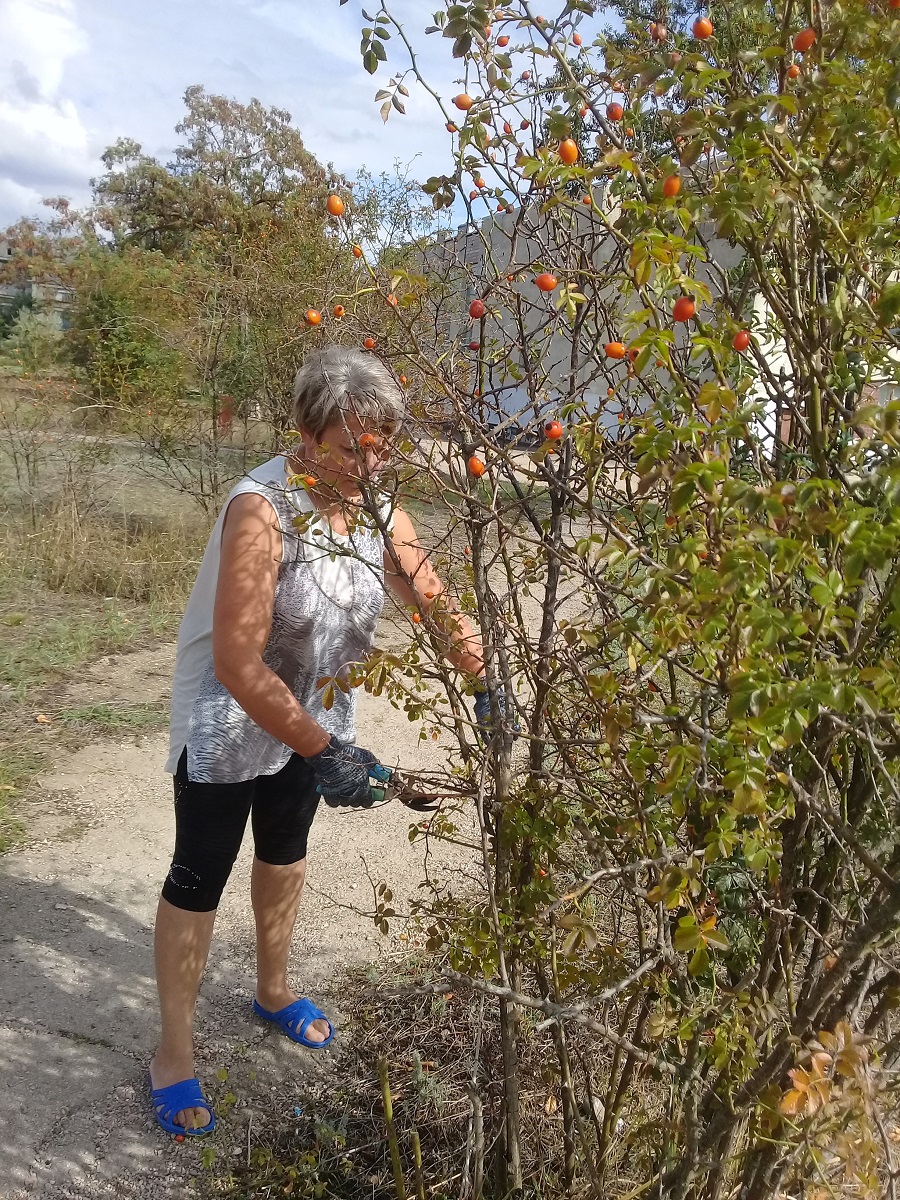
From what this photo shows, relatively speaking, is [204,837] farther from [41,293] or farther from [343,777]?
[41,293]

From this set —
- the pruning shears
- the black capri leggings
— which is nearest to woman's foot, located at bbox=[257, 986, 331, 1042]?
the black capri leggings

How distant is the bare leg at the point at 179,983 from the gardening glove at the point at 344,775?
0.58m

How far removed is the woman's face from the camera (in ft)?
5.19

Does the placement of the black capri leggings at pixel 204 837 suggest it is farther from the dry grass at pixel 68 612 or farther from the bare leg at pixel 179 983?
the dry grass at pixel 68 612

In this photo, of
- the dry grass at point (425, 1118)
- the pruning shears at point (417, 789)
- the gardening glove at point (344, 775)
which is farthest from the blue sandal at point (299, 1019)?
the pruning shears at point (417, 789)

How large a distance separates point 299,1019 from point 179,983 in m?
0.49

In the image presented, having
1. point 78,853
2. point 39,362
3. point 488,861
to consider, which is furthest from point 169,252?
point 488,861

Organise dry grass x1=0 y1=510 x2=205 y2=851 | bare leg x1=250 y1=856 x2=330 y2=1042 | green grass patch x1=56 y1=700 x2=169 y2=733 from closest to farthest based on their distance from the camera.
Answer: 1. bare leg x1=250 y1=856 x2=330 y2=1042
2. dry grass x1=0 y1=510 x2=205 y2=851
3. green grass patch x1=56 y1=700 x2=169 y2=733

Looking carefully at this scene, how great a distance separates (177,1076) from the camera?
7.60 ft

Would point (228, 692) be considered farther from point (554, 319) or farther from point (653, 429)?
point (653, 429)

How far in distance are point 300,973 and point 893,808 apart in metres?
2.13

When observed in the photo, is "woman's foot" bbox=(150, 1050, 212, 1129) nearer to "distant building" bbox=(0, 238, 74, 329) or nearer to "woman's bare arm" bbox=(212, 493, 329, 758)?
"woman's bare arm" bbox=(212, 493, 329, 758)

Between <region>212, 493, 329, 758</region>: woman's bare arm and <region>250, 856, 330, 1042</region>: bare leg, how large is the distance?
0.69 m

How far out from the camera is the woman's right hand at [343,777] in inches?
76.7
